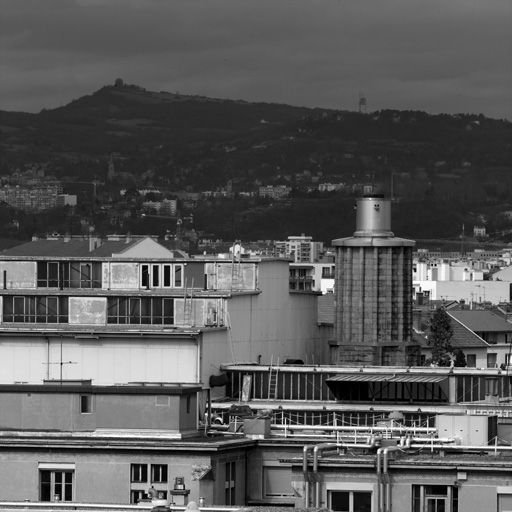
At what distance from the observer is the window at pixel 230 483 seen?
1833 inches

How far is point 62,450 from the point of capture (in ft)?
152

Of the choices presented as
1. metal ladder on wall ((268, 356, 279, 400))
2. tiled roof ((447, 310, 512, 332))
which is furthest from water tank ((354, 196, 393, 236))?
tiled roof ((447, 310, 512, 332))

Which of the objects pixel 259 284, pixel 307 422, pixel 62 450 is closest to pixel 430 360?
pixel 259 284

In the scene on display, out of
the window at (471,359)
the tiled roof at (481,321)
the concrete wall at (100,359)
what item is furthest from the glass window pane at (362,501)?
the tiled roof at (481,321)

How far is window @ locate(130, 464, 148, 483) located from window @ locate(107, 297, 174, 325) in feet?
109

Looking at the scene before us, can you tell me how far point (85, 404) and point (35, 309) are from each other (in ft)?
109

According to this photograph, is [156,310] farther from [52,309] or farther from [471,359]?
[471,359]

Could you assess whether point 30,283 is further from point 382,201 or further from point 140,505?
point 140,505

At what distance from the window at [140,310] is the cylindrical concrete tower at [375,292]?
12.9 metres

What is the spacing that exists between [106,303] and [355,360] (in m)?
12.8

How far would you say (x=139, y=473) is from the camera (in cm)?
4616

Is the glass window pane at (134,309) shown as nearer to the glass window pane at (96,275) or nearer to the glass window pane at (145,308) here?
the glass window pane at (145,308)

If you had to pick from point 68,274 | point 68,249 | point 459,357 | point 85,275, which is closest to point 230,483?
point 85,275

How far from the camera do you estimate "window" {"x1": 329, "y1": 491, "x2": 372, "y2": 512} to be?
141 ft
